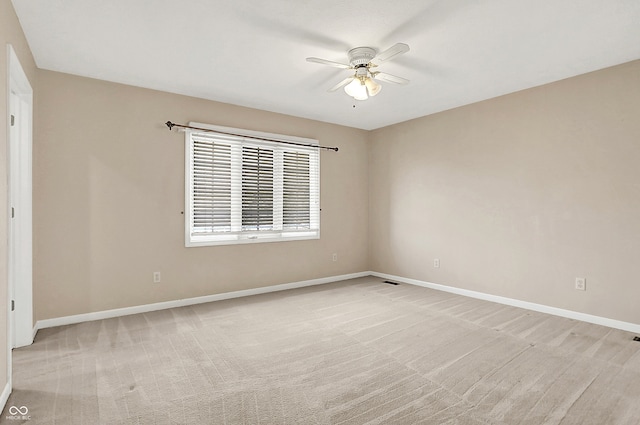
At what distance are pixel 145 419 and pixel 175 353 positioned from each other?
0.89 metres

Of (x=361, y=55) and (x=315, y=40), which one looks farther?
(x=361, y=55)

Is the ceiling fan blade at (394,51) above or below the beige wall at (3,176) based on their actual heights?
above

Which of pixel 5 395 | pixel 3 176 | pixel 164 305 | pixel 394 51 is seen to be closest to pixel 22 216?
pixel 3 176

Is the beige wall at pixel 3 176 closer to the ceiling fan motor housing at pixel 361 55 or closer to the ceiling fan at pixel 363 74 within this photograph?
the ceiling fan at pixel 363 74

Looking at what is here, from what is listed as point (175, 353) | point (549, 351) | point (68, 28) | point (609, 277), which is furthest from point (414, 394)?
point (68, 28)

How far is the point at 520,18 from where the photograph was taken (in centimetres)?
243

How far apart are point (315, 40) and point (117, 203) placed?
9.11 ft

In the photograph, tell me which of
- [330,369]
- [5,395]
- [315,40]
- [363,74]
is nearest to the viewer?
[5,395]

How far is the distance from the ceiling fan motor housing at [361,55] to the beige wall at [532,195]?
226 centimetres

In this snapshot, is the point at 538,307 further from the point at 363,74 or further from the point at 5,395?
the point at 5,395

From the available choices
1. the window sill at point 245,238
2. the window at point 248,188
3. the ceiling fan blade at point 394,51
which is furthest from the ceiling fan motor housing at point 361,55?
the window sill at point 245,238

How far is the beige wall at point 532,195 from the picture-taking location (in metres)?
3.26

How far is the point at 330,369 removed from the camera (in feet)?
8.04

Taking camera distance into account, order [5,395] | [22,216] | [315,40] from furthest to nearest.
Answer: [22,216] < [315,40] < [5,395]
